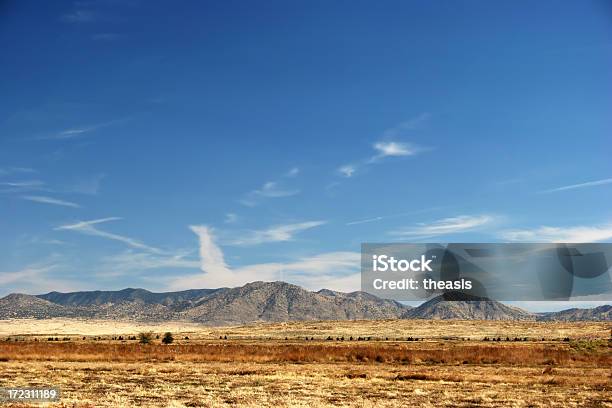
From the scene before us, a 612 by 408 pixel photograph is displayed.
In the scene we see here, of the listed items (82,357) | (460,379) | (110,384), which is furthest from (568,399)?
(82,357)

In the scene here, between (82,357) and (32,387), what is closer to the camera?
(32,387)

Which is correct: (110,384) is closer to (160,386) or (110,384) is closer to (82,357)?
(160,386)

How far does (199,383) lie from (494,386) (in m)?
13.8

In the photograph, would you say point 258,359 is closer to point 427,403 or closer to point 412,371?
point 412,371

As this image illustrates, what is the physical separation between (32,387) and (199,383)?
7.21 metres

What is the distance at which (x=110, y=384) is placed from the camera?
87.1 feet

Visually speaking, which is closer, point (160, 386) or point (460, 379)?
point (160, 386)

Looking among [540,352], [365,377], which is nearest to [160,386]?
[365,377]

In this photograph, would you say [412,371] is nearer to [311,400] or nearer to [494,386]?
[494,386]

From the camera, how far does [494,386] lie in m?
27.1

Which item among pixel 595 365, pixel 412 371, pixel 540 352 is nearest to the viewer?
pixel 412 371

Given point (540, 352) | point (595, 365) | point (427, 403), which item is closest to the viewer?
point (427, 403)

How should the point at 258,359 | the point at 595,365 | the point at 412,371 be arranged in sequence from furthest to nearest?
the point at 258,359 < the point at 595,365 < the point at 412,371

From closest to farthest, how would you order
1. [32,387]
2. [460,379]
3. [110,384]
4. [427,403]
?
[427,403]
[32,387]
[110,384]
[460,379]
